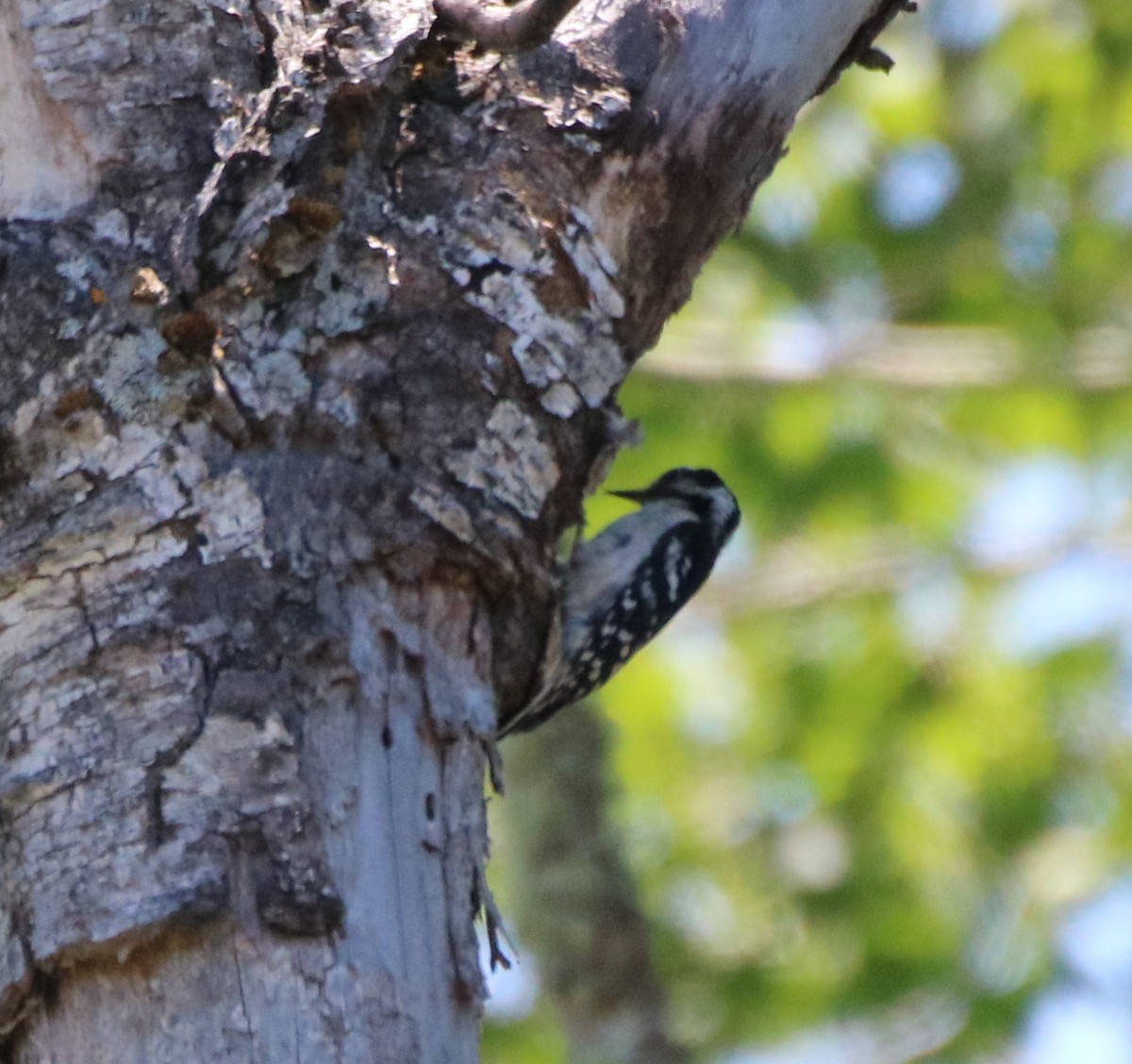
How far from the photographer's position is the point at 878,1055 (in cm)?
542

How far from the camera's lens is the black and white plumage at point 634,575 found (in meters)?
3.30

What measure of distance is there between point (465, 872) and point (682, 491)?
7.82 ft

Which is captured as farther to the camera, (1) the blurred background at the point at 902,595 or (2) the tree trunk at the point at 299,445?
(1) the blurred background at the point at 902,595

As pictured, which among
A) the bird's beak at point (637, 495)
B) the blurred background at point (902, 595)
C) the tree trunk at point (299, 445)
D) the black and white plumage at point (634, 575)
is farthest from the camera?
the blurred background at point (902, 595)

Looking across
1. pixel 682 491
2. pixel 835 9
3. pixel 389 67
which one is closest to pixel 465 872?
pixel 389 67

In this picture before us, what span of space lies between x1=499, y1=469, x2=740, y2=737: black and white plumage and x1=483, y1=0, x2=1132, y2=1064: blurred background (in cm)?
96

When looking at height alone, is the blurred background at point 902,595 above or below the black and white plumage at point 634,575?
below

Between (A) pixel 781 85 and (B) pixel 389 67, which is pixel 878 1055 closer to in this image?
(A) pixel 781 85

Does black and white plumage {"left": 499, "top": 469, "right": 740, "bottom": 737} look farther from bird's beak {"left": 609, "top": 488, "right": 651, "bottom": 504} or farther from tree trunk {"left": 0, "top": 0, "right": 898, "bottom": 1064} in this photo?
tree trunk {"left": 0, "top": 0, "right": 898, "bottom": 1064}

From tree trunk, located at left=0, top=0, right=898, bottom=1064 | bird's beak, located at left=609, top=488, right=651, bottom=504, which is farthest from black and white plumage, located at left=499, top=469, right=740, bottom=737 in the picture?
tree trunk, located at left=0, top=0, right=898, bottom=1064

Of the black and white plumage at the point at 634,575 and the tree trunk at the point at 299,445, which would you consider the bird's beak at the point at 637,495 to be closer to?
the black and white plumage at the point at 634,575

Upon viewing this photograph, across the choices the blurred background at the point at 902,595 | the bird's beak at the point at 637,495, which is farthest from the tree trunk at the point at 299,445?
the blurred background at the point at 902,595

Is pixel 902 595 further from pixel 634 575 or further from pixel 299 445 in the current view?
pixel 299 445

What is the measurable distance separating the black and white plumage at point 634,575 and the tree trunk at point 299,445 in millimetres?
648
